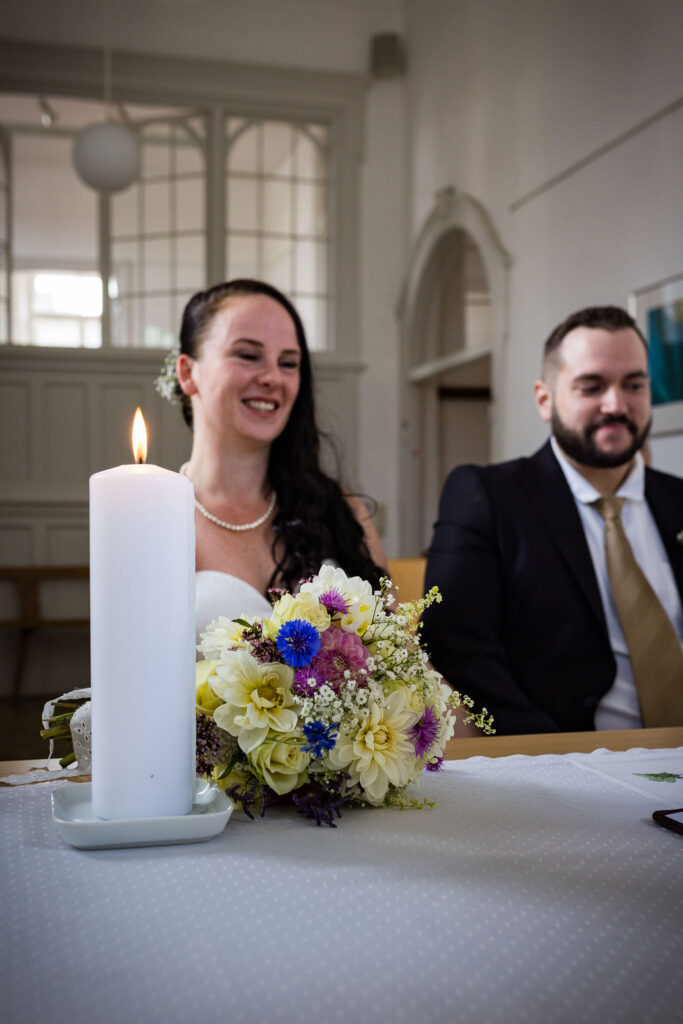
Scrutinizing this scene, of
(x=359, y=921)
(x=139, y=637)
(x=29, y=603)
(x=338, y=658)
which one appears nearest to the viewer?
(x=359, y=921)

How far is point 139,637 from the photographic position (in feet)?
2.07

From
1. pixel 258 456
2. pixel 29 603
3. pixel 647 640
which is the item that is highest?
pixel 258 456

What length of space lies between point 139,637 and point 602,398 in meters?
1.60

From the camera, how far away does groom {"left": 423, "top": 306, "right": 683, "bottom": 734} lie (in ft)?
5.76

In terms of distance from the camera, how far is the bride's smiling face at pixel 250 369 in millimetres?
1921

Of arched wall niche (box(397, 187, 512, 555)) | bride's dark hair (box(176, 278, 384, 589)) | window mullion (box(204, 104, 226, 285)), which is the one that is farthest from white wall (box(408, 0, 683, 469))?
bride's dark hair (box(176, 278, 384, 589))

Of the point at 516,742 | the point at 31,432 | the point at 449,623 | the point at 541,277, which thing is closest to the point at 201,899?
the point at 516,742

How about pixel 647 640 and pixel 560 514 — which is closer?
pixel 647 640

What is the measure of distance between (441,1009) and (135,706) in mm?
292

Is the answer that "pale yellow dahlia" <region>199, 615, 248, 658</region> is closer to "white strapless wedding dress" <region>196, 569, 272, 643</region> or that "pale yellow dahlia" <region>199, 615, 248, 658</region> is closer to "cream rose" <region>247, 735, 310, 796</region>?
"cream rose" <region>247, 735, 310, 796</region>

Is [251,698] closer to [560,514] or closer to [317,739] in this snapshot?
[317,739]

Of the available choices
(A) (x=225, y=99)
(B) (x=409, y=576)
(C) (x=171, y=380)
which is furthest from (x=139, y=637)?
(A) (x=225, y=99)

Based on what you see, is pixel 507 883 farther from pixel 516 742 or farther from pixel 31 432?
pixel 31 432

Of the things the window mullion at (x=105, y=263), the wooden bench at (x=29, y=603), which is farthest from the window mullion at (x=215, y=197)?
the wooden bench at (x=29, y=603)
